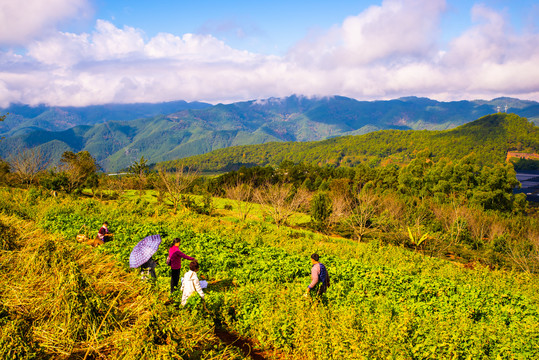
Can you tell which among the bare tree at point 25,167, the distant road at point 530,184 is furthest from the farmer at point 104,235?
the distant road at point 530,184

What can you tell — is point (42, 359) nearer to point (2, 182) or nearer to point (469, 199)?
point (2, 182)

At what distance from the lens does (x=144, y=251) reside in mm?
7719

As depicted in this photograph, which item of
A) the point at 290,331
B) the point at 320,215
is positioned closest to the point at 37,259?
the point at 290,331

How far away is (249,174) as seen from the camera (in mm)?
74438

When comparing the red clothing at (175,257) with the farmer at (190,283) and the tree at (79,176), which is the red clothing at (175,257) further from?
the tree at (79,176)

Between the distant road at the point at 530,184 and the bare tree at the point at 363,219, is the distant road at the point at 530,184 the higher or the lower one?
the lower one

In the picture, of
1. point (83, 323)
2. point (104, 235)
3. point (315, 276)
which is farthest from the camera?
point (104, 235)

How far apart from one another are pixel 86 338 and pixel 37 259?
2.56 metres

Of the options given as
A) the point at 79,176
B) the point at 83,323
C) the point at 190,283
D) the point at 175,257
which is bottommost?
the point at 79,176

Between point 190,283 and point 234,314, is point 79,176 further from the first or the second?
point 234,314

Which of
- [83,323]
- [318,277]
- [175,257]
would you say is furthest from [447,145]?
[83,323]

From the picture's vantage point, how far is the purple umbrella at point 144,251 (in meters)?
7.56

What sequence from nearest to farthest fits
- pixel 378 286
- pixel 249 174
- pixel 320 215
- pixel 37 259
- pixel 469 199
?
pixel 37 259 → pixel 378 286 → pixel 320 215 → pixel 469 199 → pixel 249 174

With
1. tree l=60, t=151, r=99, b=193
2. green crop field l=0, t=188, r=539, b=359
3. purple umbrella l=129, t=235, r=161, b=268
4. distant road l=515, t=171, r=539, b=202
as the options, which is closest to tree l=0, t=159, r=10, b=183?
tree l=60, t=151, r=99, b=193
